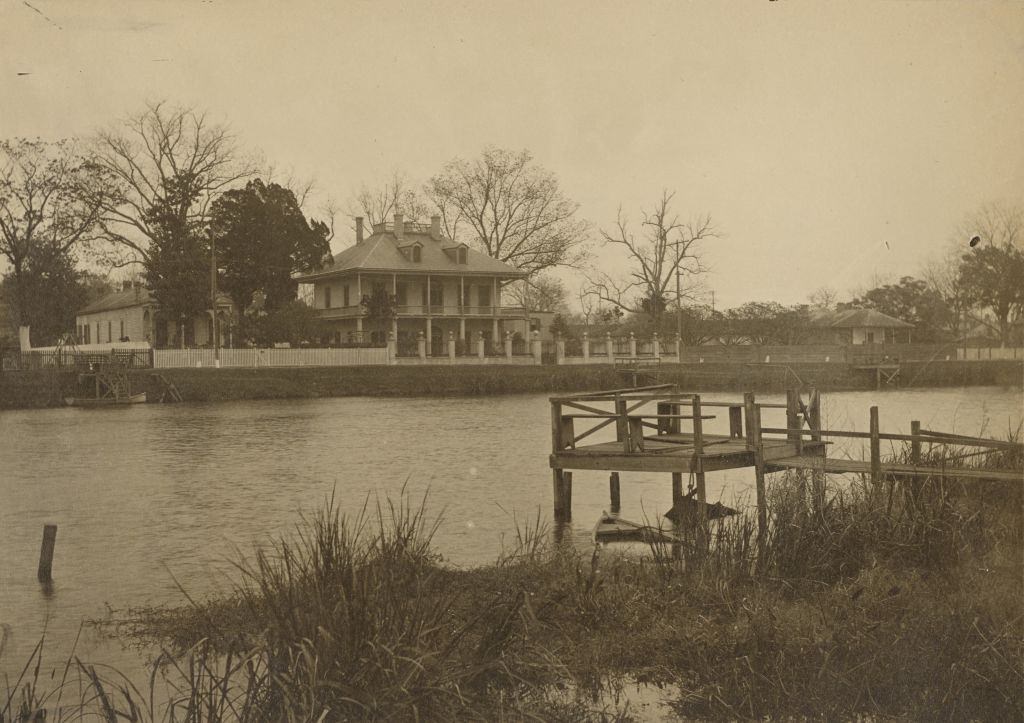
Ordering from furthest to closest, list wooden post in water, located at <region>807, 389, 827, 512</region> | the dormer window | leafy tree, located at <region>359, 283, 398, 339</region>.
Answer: the dormer window
leafy tree, located at <region>359, 283, 398, 339</region>
wooden post in water, located at <region>807, 389, 827, 512</region>

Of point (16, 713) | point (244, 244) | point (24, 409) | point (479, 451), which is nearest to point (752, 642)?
point (16, 713)

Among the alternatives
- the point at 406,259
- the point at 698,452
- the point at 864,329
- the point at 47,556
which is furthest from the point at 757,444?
the point at 864,329

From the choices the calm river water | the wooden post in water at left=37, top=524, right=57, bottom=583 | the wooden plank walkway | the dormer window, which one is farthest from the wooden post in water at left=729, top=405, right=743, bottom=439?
the dormer window

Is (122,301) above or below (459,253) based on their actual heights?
below

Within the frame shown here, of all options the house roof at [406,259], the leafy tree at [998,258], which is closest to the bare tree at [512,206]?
the house roof at [406,259]

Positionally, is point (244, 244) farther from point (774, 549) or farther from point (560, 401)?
point (774, 549)

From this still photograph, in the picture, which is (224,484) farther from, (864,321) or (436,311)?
(864,321)

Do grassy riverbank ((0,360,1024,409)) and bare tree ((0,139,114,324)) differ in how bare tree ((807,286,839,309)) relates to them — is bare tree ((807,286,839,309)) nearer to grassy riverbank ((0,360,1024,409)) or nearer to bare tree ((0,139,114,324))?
grassy riverbank ((0,360,1024,409))
